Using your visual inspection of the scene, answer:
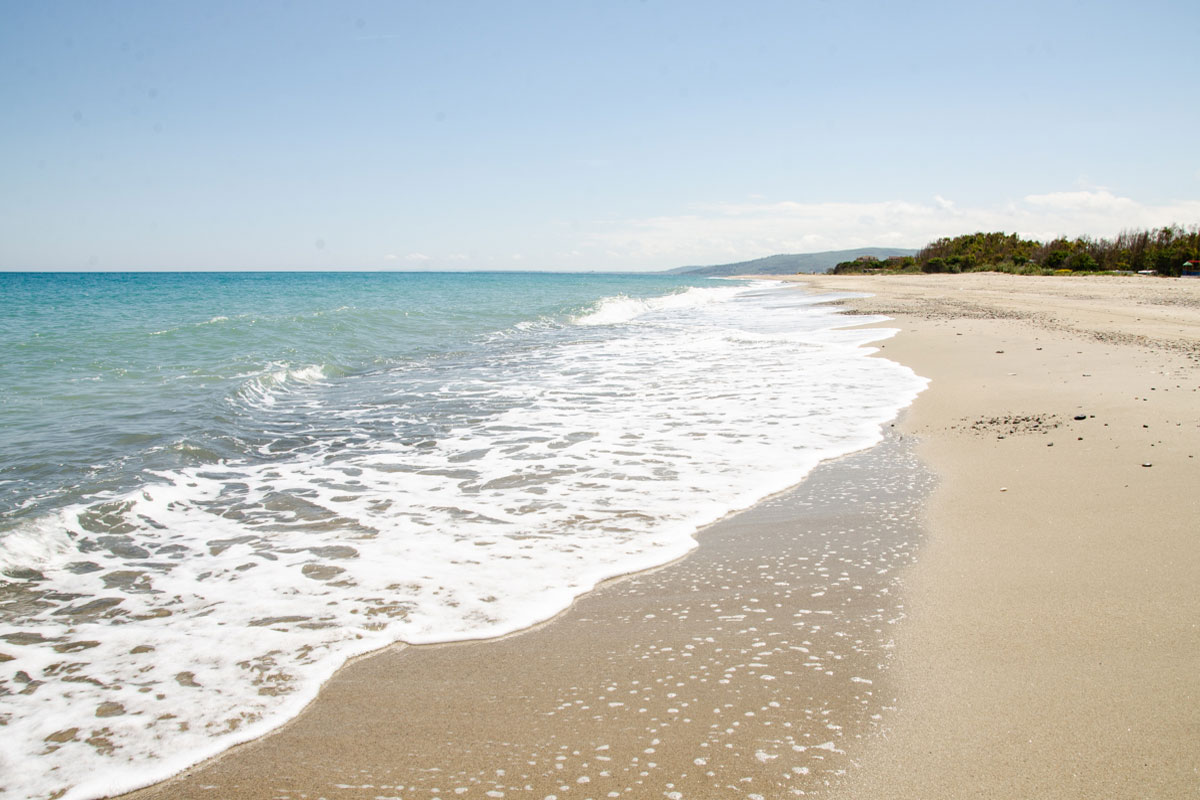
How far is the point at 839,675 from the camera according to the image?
9.29 ft

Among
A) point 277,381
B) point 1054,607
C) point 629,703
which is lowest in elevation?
point 629,703

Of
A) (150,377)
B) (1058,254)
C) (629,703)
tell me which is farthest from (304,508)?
(1058,254)

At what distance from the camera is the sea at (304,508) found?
2.94 m

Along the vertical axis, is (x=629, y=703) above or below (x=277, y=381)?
below

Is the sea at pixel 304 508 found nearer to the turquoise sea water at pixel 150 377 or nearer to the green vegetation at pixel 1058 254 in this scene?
the turquoise sea water at pixel 150 377

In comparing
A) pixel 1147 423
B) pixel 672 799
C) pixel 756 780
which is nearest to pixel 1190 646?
pixel 756 780

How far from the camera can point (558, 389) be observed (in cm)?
1059

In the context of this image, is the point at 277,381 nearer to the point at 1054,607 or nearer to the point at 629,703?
the point at 629,703

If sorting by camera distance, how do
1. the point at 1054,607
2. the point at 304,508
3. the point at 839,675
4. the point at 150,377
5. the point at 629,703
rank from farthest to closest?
the point at 150,377 → the point at 304,508 → the point at 1054,607 → the point at 839,675 → the point at 629,703

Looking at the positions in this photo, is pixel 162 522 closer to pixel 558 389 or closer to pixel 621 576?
pixel 621 576

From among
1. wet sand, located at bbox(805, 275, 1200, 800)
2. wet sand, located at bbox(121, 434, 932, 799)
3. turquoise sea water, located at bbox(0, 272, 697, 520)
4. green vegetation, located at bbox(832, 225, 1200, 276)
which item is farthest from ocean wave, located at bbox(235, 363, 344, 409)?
green vegetation, located at bbox(832, 225, 1200, 276)

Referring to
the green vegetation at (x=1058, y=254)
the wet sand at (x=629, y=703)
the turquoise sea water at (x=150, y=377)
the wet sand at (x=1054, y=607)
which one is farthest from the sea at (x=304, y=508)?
the green vegetation at (x=1058, y=254)

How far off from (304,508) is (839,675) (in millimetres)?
4279

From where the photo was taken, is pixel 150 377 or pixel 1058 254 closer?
pixel 150 377
